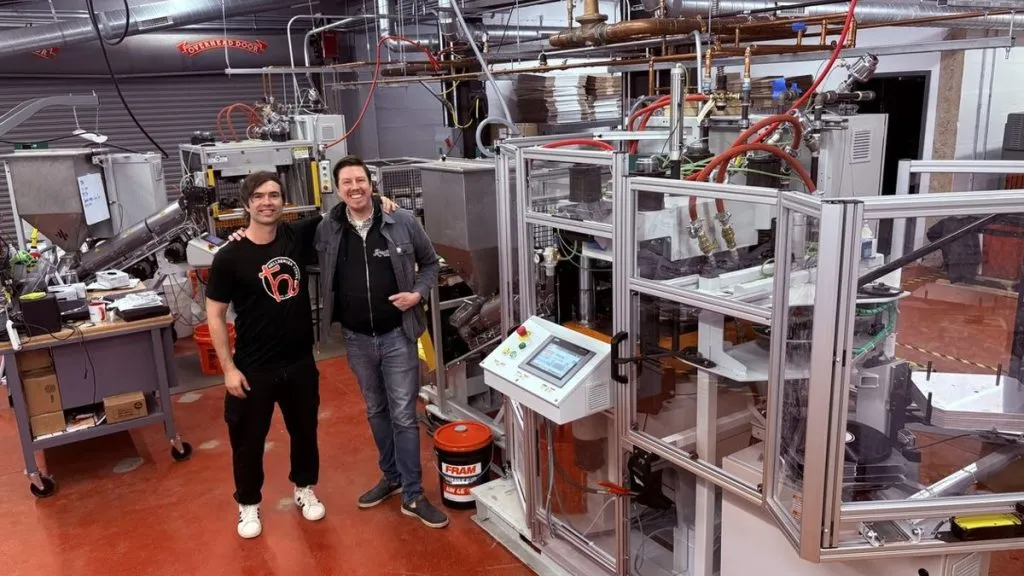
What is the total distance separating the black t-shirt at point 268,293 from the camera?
288 cm

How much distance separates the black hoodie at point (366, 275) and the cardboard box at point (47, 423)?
176 centimetres

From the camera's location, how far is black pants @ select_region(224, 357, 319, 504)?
3.02 metres

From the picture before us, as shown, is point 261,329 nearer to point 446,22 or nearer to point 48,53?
point 446,22

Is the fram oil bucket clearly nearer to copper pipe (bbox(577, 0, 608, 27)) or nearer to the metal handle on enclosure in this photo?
the metal handle on enclosure

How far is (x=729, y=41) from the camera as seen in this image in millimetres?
3529

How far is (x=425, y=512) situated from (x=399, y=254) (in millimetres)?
1134

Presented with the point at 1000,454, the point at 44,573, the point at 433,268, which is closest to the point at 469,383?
the point at 433,268

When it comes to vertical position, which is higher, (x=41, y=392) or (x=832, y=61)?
(x=832, y=61)

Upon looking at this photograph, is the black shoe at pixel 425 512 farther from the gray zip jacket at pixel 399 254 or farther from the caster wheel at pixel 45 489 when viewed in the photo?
the caster wheel at pixel 45 489

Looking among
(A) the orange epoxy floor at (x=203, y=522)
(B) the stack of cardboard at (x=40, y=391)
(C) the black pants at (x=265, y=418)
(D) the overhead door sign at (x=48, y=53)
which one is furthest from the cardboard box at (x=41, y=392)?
(D) the overhead door sign at (x=48, y=53)

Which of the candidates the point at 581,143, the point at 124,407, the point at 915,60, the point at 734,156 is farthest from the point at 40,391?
the point at 915,60

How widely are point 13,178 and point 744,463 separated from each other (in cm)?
446

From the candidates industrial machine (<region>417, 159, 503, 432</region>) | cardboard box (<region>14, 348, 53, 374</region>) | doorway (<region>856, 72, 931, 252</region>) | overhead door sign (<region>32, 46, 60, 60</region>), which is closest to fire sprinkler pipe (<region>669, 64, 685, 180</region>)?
industrial machine (<region>417, 159, 503, 432</region>)

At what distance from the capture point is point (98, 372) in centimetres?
374
